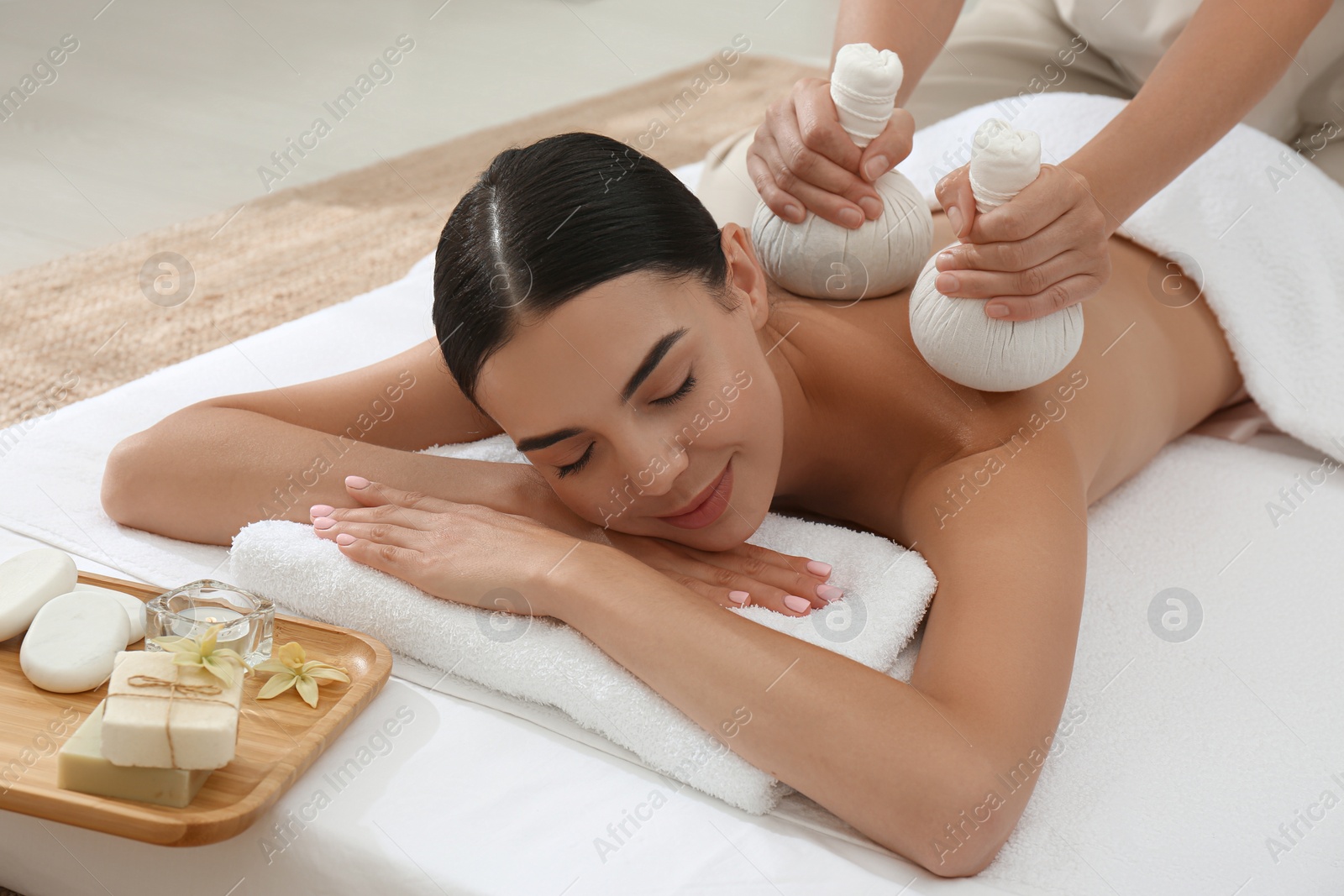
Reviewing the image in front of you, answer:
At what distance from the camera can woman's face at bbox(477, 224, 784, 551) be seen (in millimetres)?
1076

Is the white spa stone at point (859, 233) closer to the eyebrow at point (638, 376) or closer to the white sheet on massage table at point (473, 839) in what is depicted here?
the eyebrow at point (638, 376)

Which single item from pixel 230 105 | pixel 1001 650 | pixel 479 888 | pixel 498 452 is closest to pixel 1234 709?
pixel 1001 650

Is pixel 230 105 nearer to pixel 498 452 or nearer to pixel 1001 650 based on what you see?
pixel 498 452

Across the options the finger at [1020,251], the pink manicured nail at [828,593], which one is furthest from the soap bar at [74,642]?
the finger at [1020,251]

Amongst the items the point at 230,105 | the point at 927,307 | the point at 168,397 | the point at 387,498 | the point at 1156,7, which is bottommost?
the point at 230,105

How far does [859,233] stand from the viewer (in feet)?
4.34

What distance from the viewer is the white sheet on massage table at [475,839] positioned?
3.06ft

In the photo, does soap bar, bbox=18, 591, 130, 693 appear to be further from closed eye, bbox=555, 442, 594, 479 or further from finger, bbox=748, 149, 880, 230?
finger, bbox=748, 149, 880, 230

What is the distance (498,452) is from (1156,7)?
1279 millimetres

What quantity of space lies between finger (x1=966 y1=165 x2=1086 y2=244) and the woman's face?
0.88 ft

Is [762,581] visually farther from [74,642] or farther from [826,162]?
[74,642]

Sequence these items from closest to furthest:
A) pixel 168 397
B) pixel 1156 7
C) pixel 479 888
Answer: pixel 479 888 → pixel 168 397 → pixel 1156 7

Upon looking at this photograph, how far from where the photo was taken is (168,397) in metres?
1.61

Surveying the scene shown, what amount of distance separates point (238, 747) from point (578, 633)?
31 cm
